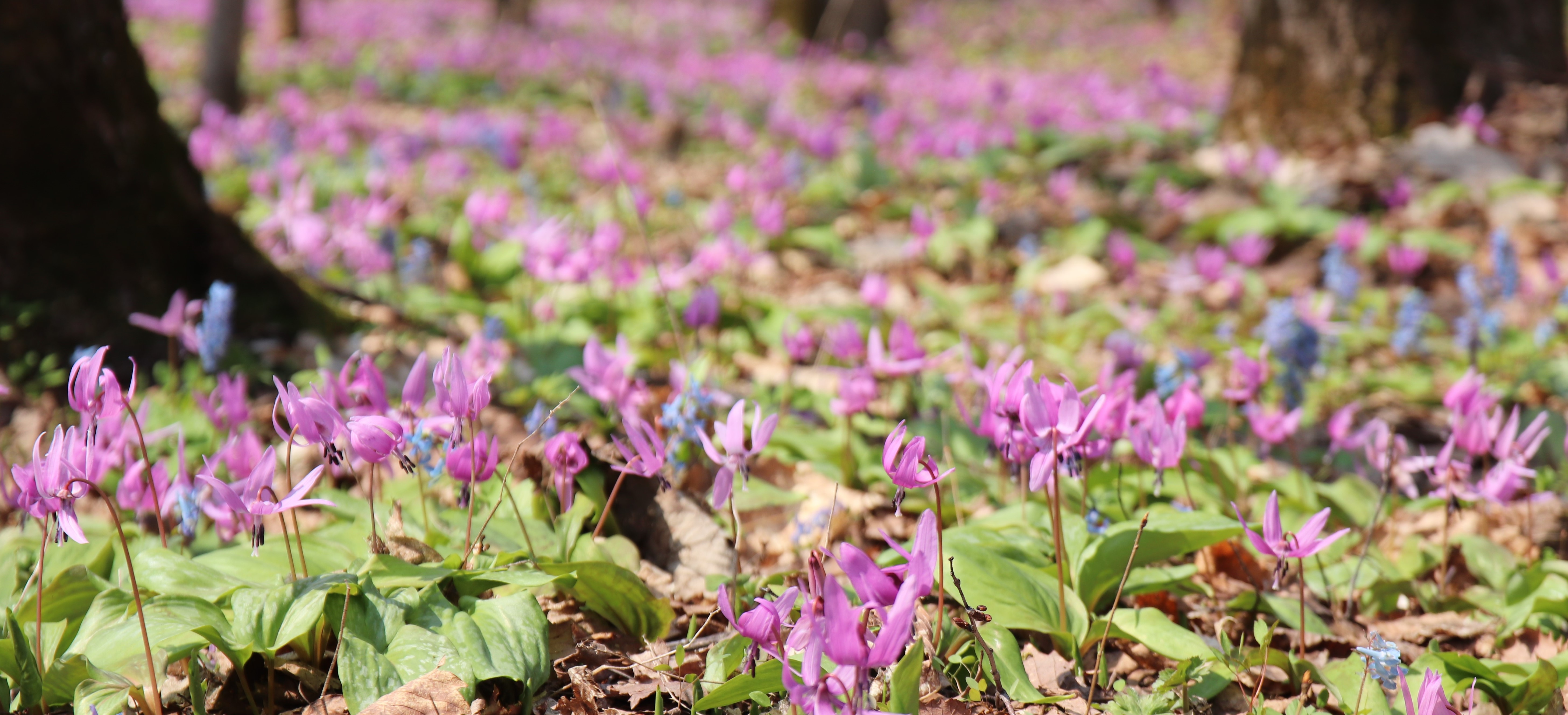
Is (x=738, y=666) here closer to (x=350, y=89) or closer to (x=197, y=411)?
(x=197, y=411)

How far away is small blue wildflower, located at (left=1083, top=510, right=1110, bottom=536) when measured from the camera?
1.96 m

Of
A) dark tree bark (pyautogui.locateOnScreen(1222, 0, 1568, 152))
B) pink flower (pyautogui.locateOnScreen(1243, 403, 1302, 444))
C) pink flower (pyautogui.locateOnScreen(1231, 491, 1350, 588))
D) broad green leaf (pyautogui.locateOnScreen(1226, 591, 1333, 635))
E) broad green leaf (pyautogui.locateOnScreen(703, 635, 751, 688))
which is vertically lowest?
broad green leaf (pyautogui.locateOnScreen(1226, 591, 1333, 635))

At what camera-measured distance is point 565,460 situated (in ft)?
6.06

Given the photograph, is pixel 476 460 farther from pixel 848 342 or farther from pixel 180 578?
pixel 848 342

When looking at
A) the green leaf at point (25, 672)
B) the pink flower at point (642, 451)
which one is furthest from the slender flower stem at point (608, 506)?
the green leaf at point (25, 672)

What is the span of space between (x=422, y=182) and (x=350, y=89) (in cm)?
532

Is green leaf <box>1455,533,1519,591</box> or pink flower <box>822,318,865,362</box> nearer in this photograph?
green leaf <box>1455,533,1519,591</box>

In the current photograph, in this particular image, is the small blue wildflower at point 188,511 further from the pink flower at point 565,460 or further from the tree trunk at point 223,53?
the tree trunk at point 223,53

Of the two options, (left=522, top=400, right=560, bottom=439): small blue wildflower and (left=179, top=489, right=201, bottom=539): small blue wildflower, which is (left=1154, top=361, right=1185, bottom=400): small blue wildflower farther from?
(left=179, top=489, right=201, bottom=539): small blue wildflower

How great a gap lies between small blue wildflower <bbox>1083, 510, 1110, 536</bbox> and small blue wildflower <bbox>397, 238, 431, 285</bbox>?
113 inches

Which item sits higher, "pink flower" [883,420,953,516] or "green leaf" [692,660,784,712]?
"pink flower" [883,420,953,516]

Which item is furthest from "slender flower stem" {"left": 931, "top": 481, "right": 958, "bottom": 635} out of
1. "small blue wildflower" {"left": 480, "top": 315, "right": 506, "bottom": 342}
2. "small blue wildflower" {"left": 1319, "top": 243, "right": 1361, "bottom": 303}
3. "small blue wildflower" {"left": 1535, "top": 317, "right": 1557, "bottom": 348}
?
"small blue wildflower" {"left": 1535, "top": 317, "right": 1557, "bottom": 348}

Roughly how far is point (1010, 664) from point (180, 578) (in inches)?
53.7

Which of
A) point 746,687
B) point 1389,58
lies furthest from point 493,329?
point 1389,58
